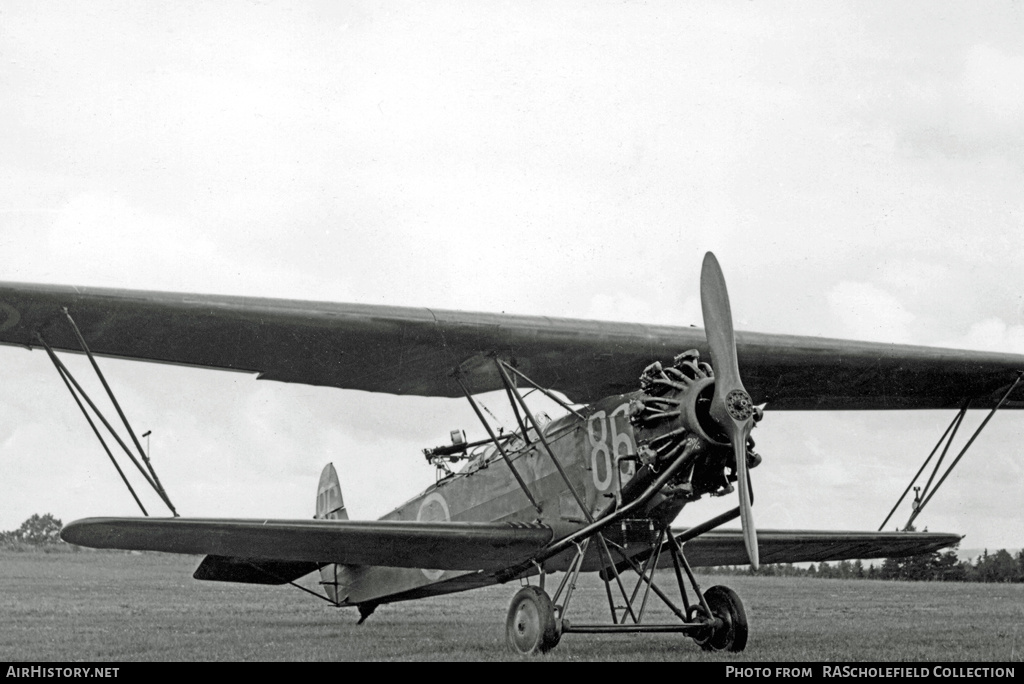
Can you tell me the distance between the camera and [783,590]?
23.6m

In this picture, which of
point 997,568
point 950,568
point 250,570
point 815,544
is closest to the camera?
point 250,570

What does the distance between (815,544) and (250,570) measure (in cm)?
644

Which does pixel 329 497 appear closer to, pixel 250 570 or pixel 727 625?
pixel 250 570

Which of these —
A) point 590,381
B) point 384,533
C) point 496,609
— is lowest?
point 496,609

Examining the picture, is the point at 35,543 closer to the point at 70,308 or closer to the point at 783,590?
the point at 783,590

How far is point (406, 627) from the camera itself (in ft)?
42.6

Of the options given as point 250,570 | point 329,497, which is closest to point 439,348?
point 250,570

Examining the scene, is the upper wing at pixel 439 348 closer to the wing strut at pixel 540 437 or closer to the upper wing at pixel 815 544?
Result: the wing strut at pixel 540 437

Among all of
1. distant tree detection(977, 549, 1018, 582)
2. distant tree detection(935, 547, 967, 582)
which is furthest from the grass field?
distant tree detection(935, 547, 967, 582)

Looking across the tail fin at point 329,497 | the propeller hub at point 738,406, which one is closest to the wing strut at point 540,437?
the propeller hub at point 738,406

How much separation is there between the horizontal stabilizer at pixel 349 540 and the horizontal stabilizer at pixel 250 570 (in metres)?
1.10

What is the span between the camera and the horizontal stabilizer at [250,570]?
11.1 metres

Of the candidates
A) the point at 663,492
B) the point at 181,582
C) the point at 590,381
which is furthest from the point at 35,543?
the point at 663,492

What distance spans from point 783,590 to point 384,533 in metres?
16.2
